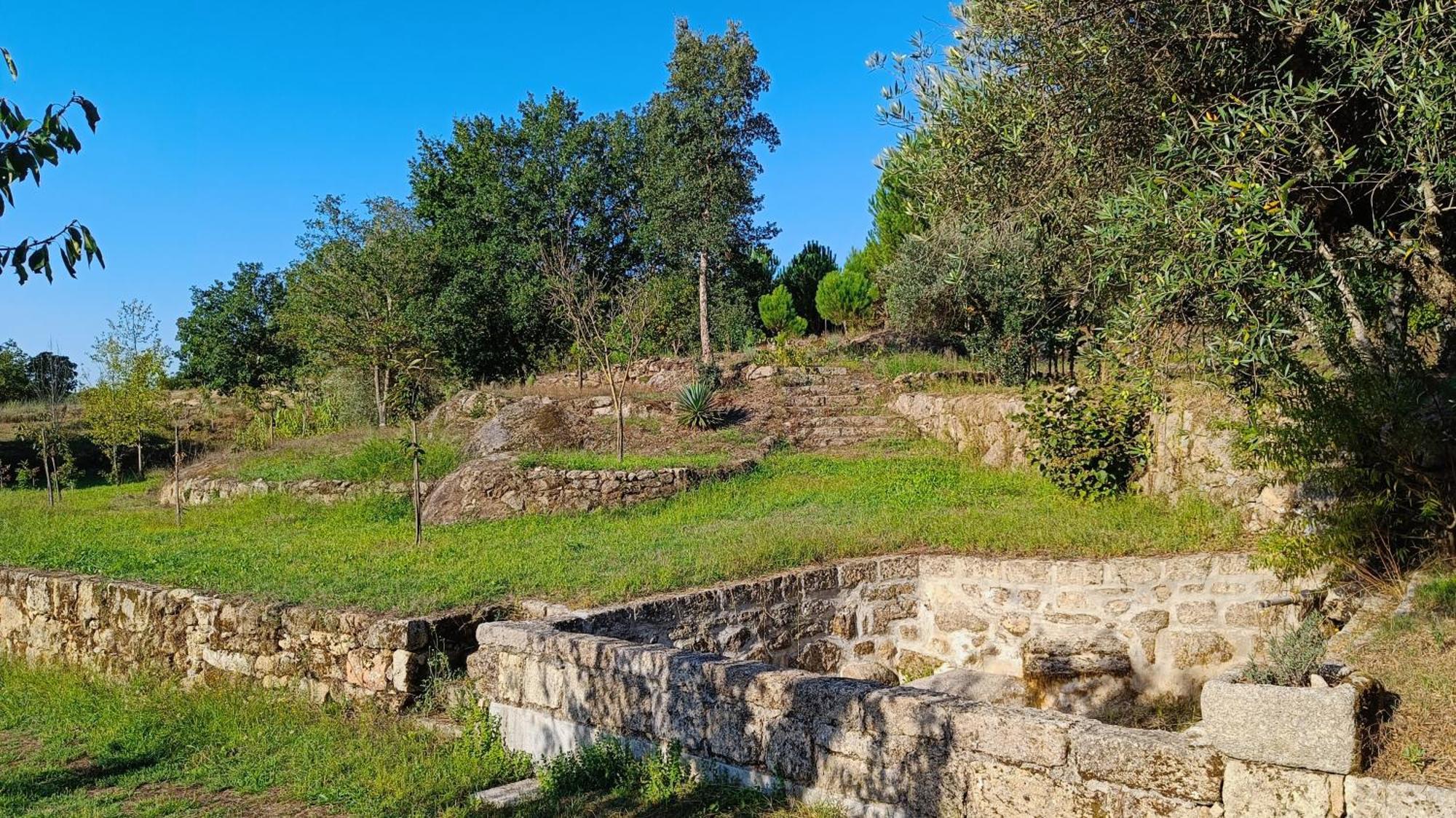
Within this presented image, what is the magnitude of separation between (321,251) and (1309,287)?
88.2ft

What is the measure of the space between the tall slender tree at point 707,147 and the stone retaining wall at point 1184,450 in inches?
493

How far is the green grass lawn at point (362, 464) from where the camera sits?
16.0 m

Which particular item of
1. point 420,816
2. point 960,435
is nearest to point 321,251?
point 960,435

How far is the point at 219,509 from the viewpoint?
15312 mm

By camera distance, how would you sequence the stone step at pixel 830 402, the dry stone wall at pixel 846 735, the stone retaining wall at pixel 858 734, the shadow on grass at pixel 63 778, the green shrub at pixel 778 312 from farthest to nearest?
the green shrub at pixel 778 312, the stone step at pixel 830 402, the shadow on grass at pixel 63 778, the dry stone wall at pixel 846 735, the stone retaining wall at pixel 858 734

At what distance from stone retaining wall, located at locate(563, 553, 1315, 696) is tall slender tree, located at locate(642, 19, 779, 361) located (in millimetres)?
17636

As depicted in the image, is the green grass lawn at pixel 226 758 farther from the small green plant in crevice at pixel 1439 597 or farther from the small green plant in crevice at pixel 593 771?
the small green plant in crevice at pixel 1439 597

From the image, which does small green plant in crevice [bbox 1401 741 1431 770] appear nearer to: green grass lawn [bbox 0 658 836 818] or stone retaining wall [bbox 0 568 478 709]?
green grass lawn [bbox 0 658 836 818]

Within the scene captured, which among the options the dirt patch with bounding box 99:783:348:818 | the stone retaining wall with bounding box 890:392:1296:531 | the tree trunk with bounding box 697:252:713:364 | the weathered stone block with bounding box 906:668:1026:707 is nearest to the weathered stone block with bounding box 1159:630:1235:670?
the weathered stone block with bounding box 906:668:1026:707

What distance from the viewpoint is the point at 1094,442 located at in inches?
434

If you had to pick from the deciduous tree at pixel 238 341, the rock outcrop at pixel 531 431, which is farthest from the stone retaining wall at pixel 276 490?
the deciduous tree at pixel 238 341

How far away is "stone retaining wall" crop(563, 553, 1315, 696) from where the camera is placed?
7.48m

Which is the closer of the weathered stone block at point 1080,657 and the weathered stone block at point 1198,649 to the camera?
the weathered stone block at point 1198,649

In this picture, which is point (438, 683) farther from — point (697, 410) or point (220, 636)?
point (697, 410)
